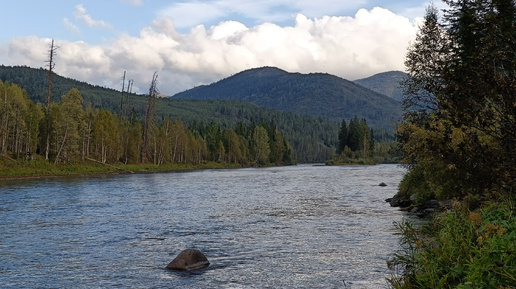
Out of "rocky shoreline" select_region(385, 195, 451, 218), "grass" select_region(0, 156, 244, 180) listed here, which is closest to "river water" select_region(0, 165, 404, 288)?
"rocky shoreline" select_region(385, 195, 451, 218)

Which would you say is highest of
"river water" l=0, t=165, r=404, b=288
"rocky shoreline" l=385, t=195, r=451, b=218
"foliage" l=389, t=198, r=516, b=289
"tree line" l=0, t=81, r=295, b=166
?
"tree line" l=0, t=81, r=295, b=166

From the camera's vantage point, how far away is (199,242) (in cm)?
2342

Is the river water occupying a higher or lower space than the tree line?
lower

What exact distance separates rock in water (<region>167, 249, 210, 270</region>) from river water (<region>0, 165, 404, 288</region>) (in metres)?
0.44

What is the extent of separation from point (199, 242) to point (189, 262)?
17.3 ft

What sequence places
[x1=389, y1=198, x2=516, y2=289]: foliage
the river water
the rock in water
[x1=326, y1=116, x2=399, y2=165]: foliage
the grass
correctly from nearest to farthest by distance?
[x1=389, y1=198, x2=516, y2=289]: foliage → the river water → the rock in water → the grass → [x1=326, y1=116, x2=399, y2=165]: foliage

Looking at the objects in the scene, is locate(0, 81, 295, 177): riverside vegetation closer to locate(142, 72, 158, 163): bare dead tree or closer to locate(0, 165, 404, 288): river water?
locate(142, 72, 158, 163): bare dead tree

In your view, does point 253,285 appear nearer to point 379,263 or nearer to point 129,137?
point 379,263

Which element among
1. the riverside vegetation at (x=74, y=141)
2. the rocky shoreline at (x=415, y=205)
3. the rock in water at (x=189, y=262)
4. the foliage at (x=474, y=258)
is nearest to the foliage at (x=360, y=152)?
the riverside vegetation at (x=74, y=141)

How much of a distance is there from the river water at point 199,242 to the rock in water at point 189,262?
44 centimetres

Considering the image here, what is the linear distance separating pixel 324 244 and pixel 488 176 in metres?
11.3

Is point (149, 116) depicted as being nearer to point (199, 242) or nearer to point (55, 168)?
point (55, 168)

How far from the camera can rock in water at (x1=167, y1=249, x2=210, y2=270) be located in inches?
709

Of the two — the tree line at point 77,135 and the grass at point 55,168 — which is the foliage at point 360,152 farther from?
the grass at point 55,168
